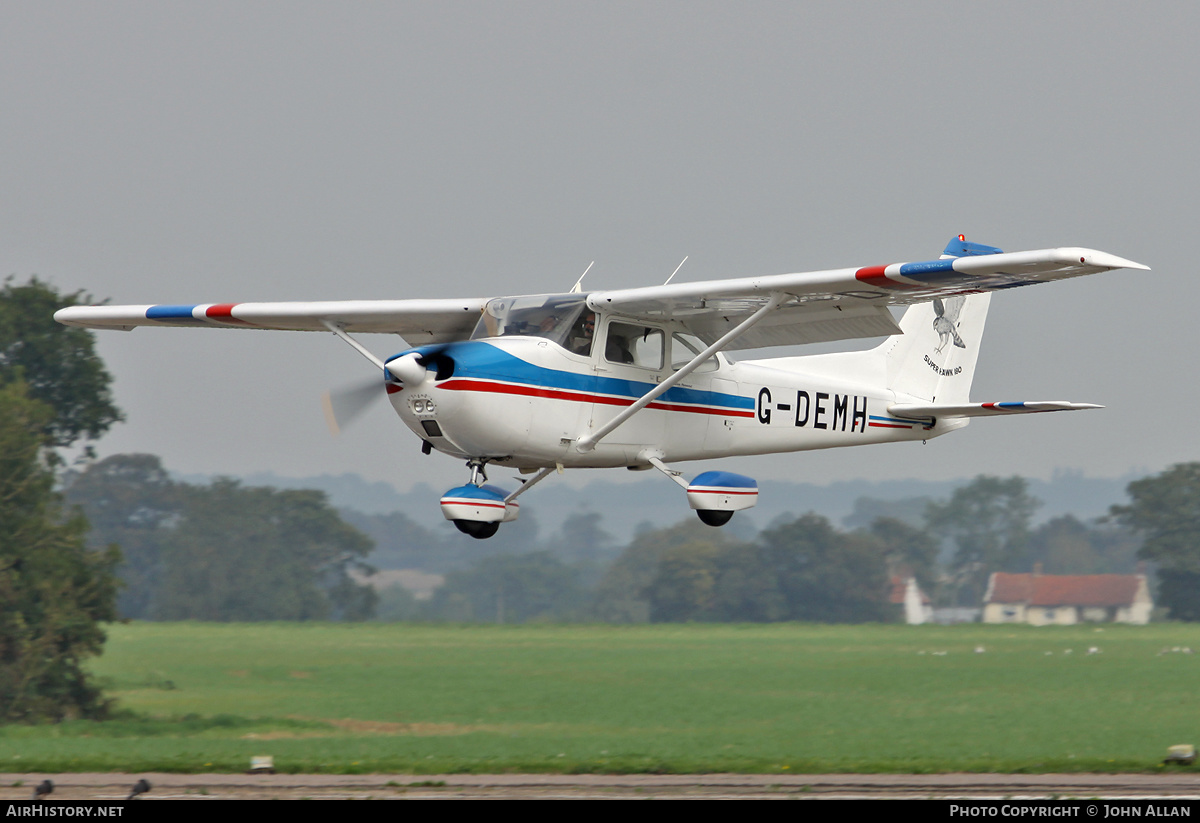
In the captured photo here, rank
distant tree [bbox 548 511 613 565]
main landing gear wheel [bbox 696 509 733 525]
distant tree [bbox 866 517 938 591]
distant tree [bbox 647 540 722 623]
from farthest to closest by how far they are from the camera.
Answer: distant tree [bbox 548 511 613 565] → distant tree [bbox 866 517 938 591] → distant tree [bbox 647 540 722 623] → main landing gear wheel [bbox 696 509 733 525]

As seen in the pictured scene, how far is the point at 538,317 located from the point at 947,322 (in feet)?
25.4

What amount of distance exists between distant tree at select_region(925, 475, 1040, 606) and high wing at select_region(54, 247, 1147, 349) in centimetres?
10158

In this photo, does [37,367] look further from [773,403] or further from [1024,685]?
[1024,685]

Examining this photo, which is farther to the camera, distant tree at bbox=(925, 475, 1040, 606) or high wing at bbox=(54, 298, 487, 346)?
distant tree at bbox=(925, 475, 1040, 606)

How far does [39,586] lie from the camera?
45.3 meters

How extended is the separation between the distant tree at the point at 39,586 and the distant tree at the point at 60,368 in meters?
7.83

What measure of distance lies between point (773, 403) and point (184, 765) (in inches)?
1143

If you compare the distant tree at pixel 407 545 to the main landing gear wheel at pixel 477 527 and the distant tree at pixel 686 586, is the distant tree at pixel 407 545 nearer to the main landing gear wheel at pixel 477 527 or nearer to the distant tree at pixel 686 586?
the distant tree at pixel 686 586

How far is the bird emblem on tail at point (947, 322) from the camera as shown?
18.6 meters

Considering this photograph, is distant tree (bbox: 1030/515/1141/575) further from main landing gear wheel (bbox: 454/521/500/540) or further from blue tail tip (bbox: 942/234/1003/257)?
main landing gear wheel (bbox: 454/521/500/540)

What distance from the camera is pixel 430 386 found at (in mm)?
12586

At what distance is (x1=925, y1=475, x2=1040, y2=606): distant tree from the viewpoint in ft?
374

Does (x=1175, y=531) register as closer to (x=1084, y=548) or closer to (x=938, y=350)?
(x=1084, y=548)

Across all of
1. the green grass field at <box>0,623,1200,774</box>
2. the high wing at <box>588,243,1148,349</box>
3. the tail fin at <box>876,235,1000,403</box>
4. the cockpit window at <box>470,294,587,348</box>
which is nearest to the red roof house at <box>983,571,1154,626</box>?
the green grass field at <box>0,623,1200,774</box>
